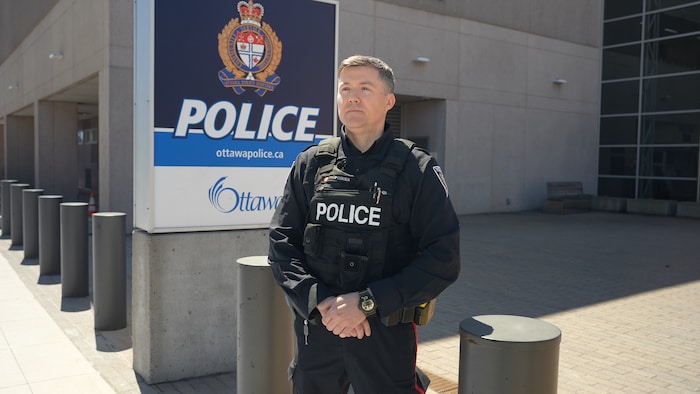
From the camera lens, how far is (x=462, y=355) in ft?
8.55

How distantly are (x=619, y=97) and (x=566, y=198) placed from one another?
4870mm

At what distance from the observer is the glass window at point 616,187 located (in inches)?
868

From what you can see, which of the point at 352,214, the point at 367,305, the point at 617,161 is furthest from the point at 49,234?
the point at 617,161

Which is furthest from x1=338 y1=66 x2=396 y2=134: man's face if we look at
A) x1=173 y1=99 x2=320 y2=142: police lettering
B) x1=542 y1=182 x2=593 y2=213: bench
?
x1=542 y1=182 x2=593 y2=213: bench

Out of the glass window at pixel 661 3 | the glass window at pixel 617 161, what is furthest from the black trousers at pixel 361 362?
the glass window at pixel 661 3

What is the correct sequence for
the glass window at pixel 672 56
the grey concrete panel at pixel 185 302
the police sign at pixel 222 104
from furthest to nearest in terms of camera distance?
the glass window at pixel 672 56, the grey concrete panel at pixel 185 302, the police sign at pixel 222 104

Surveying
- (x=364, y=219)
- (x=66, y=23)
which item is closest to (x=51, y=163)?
(x=66, y=23)

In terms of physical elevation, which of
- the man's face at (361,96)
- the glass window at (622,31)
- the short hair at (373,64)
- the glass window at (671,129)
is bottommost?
the man's face at (361,96)

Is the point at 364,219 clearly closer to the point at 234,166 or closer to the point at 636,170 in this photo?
the point at 234,166

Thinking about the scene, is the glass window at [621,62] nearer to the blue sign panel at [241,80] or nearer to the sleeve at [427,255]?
the blue sign panel at [241,80]

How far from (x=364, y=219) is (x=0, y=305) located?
5970mm

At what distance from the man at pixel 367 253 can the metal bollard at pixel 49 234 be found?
689 cm

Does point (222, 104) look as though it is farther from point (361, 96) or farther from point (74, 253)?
point (74, 253)

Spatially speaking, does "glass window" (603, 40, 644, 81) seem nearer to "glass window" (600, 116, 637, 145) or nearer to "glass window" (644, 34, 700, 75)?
"glass window" (644, 34, 700, 75)
